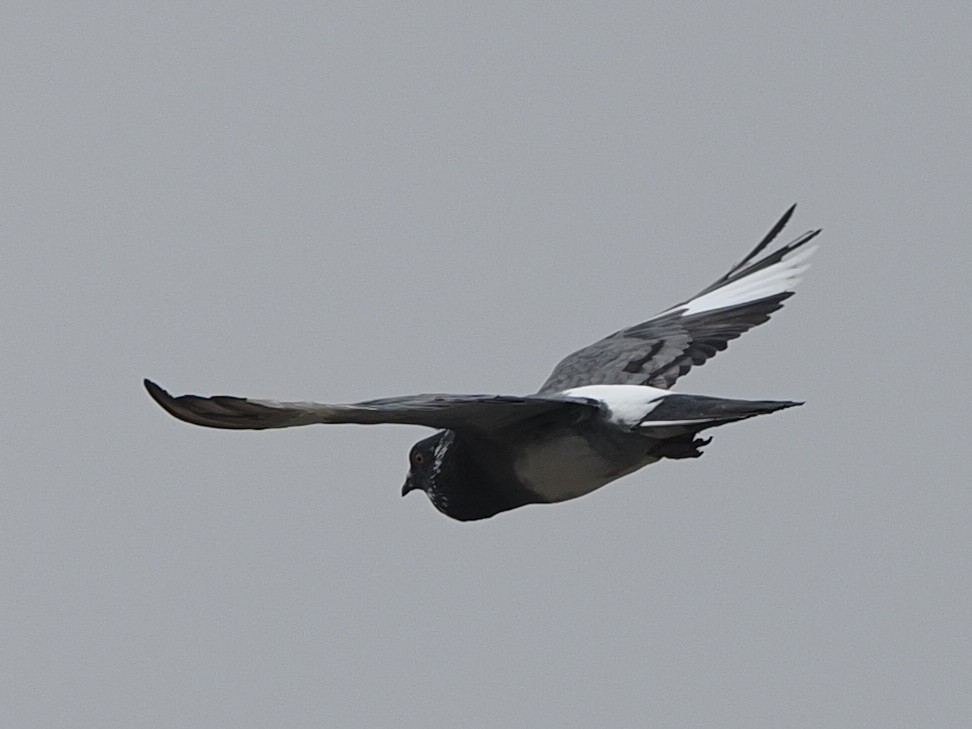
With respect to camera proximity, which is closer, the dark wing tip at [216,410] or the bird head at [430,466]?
the dark wing tip at [216,410]

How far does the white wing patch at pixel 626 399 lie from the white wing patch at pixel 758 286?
7.67ft

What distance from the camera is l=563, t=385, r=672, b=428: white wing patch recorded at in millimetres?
9883

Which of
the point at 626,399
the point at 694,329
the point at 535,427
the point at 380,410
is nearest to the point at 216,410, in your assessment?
the point at 380,410

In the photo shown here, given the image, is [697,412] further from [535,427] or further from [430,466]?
[430,466]

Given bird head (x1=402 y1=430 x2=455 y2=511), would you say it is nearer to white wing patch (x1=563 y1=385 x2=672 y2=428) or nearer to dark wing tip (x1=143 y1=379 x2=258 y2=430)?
white wing patch (x1=563 y1=385 x2=672 y2=428)

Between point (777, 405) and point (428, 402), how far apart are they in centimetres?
172

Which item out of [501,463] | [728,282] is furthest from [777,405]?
[728,282]

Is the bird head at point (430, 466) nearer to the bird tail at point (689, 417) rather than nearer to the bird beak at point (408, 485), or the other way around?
the bird beak at point (408, 485)

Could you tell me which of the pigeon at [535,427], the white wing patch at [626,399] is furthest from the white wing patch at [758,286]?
the white wing patch at [626,399]

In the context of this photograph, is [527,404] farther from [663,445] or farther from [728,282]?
[728,282]

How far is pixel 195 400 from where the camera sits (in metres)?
8.03

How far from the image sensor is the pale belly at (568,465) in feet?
32.5

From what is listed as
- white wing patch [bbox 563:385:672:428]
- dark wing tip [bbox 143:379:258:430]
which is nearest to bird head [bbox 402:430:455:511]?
white wing patch [bbox 563:385:672:428]

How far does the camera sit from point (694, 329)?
40.6 feet
